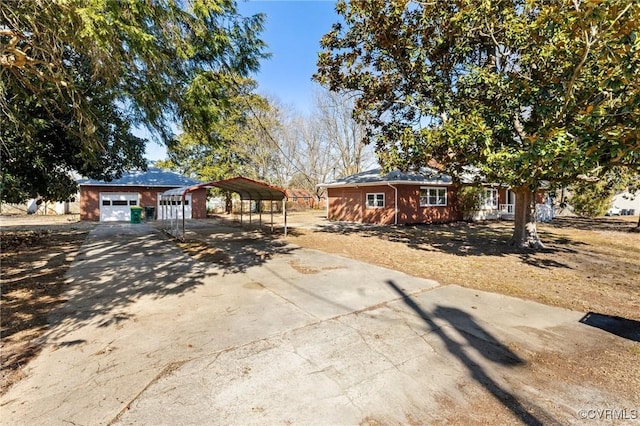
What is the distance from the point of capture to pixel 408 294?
573 centimetres

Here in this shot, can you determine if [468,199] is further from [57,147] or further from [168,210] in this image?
[57,147]

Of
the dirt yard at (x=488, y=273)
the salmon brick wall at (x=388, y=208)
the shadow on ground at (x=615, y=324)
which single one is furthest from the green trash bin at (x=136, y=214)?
the shadow on ground at (x=615, y=324)

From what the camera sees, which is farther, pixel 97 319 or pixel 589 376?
pixel 97 319

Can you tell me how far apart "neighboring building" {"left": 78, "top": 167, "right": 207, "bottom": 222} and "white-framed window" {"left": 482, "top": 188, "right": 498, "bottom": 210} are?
21.0 m

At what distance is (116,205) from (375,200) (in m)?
17.1

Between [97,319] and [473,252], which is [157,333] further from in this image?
[473,252]

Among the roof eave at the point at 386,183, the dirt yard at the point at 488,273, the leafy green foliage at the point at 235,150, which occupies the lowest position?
the dirt yard at the point at 488,273

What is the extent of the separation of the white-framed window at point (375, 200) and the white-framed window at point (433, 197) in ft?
8.08

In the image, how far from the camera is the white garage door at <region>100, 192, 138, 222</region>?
810 inches

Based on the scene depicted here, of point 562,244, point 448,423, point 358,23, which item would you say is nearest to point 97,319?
point 448,423

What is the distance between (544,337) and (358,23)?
353 inches

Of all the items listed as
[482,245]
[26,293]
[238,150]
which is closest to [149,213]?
[238,150]

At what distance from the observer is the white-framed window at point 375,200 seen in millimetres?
19250

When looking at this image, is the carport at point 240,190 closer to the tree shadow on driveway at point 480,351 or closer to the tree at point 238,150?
the tree at point 238,150
